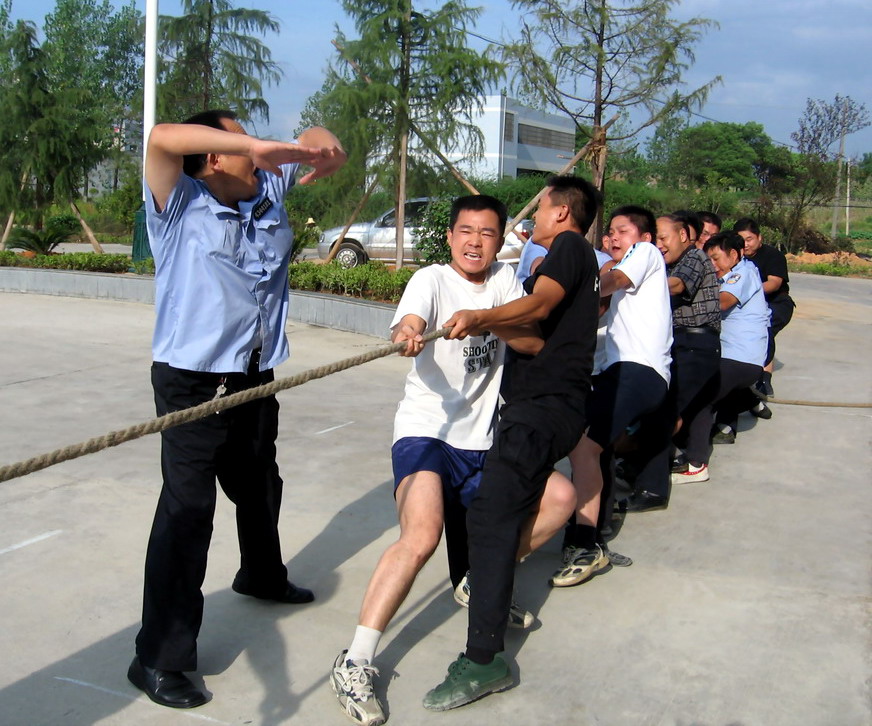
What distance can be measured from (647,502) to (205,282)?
290cm

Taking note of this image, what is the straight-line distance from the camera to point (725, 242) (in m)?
6.12

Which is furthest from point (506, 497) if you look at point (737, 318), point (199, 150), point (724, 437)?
point (724, 437)

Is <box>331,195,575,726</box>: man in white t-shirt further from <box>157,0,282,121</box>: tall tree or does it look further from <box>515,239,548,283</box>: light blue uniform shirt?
<box>157,0,282,121</box>: tall tree

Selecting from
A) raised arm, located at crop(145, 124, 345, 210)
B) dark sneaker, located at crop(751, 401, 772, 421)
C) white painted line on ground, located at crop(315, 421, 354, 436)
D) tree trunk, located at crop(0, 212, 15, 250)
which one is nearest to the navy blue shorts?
raised arm, located at crop(145, 124, 345, 210)

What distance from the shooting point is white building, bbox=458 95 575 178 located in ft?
181

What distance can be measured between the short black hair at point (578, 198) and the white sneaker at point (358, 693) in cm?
188

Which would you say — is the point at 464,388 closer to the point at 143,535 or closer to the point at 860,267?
the point at 143,535

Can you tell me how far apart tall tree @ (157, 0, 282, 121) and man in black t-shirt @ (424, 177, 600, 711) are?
14.3m

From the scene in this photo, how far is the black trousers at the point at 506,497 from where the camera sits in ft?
9.86

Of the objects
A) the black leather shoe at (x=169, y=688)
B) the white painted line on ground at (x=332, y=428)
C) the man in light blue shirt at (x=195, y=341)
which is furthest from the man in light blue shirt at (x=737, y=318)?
the black leather shoe at (x=169, y=688)

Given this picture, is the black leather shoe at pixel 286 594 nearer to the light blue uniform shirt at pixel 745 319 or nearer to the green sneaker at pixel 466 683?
the green sneaker at pixel 466 683

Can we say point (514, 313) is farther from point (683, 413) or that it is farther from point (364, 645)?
point (683, 413)

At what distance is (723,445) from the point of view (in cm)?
641

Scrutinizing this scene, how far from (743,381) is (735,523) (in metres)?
1.51
